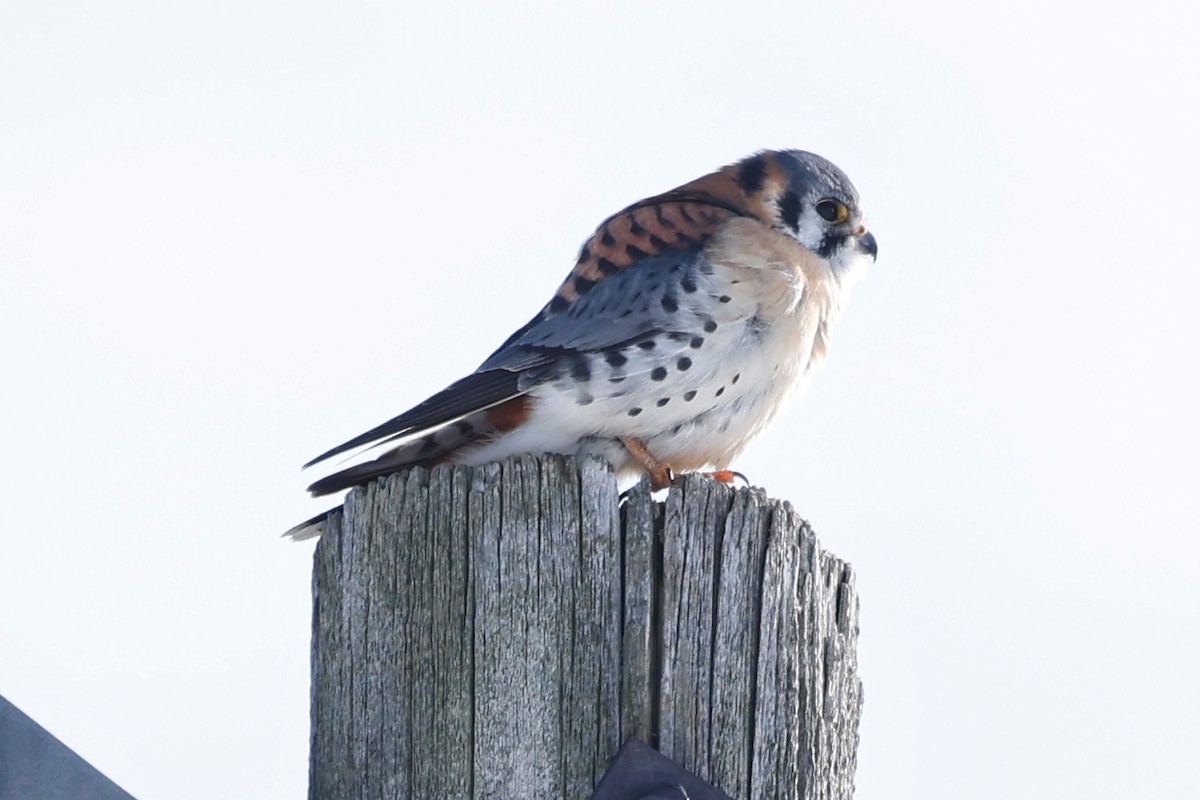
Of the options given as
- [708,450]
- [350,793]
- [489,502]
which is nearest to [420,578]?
[489,502]

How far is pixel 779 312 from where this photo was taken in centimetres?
Result: 531

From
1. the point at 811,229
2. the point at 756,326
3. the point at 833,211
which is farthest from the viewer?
the point at 833,211

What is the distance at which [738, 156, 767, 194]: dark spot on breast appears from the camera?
616 cm

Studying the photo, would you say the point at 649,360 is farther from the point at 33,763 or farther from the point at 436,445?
the point at 33,763

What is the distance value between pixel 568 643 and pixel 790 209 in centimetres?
326

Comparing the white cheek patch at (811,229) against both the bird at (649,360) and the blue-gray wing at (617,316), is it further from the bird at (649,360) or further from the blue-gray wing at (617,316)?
the blue-gray wing at (617,316)

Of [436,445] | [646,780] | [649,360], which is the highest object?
[649,360]

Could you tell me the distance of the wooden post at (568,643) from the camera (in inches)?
125

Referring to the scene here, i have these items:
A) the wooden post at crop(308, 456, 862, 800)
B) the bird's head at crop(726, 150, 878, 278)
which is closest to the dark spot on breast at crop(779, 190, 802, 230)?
the bird's head at crop(726, 150, 878, 278)

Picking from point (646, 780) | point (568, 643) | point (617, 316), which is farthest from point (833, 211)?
point (646, 780)

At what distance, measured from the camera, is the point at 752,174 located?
6254 millimetres

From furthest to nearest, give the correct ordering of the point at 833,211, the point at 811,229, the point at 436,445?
1. the point at 833,211
2. the point at 811,229
3. the point at 436,445

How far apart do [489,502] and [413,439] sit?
1.66 m

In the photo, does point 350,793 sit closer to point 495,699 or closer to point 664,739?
point 495,699
